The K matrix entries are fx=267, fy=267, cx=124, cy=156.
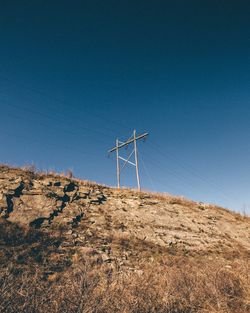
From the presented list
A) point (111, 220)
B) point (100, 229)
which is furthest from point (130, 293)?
point (111, 220)

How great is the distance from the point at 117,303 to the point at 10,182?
12.6 meters

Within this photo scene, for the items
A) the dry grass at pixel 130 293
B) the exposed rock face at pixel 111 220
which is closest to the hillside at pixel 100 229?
the exposed rock face at pixel 111 220

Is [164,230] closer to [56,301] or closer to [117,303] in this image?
[117,303]

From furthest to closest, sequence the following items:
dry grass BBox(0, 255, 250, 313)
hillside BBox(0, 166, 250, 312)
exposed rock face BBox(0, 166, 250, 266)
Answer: exposed rock face BBox(0, 166, 250, 266) < hillside BBox(0, 166, 250, 312) < dry grass BBox(0, 255, 250, 313)

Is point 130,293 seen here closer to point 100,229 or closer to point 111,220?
point 100,229

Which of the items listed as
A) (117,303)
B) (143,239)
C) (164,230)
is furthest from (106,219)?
(117,303)

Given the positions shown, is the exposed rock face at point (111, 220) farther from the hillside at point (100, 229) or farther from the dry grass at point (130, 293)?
the dry grass at point (130, 293)

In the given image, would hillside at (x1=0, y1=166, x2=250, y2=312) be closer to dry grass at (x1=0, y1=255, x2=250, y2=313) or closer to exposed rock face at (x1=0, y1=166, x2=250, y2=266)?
exposed rock face at (x1=0, y1=166, x2=250, y2=266)

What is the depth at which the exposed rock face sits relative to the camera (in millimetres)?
14148

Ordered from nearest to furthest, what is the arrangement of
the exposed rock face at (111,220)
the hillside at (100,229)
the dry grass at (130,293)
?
1. the dry grass at (130,293)
2. the hillside at (100,229)
3. the exposed rock face at (111,220)

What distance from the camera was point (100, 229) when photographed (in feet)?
50.5

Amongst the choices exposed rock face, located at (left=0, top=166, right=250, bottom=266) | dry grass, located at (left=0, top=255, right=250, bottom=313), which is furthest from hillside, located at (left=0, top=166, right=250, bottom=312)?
dry grass, located at (left=0, top=255, right=250, bottom=313)

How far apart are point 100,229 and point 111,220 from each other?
50.7 inches

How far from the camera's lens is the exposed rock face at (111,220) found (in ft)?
46.4
